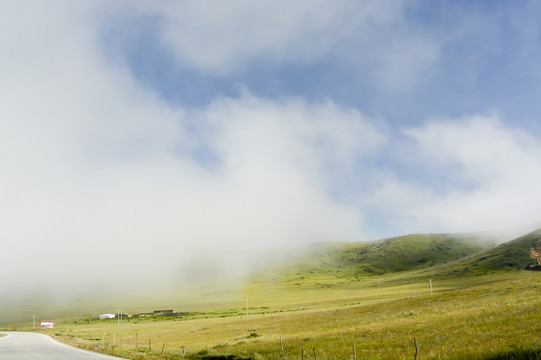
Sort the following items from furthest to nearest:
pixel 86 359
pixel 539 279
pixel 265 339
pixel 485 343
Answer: pixel 539 279
pixel 265 339
pixel 86 359
pixel 485 343

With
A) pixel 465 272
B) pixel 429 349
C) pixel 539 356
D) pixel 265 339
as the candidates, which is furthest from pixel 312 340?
pixel 465 272

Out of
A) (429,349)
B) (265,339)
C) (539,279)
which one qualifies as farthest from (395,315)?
(429,349)

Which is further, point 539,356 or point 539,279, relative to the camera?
point 539,279

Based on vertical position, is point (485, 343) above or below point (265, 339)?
above

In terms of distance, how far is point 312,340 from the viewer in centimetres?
4116

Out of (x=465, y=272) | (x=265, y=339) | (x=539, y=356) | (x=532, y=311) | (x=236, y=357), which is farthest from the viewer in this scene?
(x=465, y=272)

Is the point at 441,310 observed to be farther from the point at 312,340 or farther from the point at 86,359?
the point at 86,359

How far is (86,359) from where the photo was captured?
29.5m

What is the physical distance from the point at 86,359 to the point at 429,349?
81.4 ft

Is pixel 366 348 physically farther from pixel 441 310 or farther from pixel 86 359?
pixel 441 310

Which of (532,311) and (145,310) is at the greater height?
(532,311)

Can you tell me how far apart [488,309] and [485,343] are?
2251 centimetres

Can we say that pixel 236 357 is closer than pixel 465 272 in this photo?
Yes

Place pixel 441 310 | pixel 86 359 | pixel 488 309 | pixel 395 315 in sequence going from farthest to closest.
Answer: pixel 395 315
pixel 441 310
pixel 488 309
pixel 86 359
